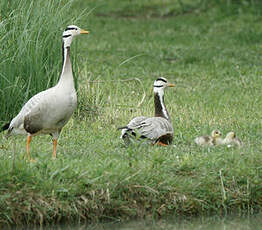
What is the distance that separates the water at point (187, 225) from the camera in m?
7.39

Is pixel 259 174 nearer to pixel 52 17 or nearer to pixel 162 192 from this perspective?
pixel 162 192

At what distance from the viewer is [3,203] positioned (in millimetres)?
7277

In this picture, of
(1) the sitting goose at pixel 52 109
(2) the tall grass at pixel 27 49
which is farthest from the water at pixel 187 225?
(2) the tall grass at pixel 27 49

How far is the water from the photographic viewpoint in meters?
7.39

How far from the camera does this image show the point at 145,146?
8.88 meters

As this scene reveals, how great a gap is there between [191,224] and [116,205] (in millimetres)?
794

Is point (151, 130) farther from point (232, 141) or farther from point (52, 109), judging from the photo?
point (52, 109)

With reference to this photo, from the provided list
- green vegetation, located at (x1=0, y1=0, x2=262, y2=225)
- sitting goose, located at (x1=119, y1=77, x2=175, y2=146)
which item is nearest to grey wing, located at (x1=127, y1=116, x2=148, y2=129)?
sitting goose, located at (x1=119, y1=77, x2=175, y2=146)

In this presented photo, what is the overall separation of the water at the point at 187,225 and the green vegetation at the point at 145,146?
0.11 meters

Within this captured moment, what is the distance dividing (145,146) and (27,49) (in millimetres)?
2630

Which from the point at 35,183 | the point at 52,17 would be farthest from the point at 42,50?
the point at 35,183

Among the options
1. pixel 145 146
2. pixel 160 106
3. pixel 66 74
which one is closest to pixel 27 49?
pixel 66 74

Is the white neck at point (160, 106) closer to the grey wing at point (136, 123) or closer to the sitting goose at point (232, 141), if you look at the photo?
the grey wing at point (136, 123)

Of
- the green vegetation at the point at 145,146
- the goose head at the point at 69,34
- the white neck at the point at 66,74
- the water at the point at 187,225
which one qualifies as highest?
the goose head at the point at 69,34
